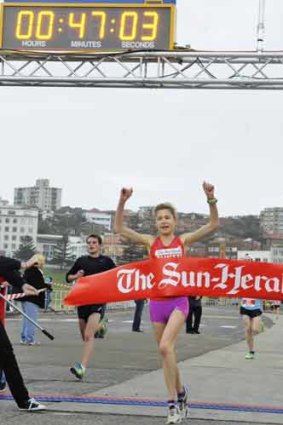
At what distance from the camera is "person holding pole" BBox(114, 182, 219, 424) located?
651 centimetres

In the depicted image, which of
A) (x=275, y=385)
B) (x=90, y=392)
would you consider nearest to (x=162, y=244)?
(x=90, y=392)

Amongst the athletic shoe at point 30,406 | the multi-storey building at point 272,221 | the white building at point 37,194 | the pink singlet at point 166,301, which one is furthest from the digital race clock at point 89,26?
the white building at point 37,194

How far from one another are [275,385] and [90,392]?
2.38 metres

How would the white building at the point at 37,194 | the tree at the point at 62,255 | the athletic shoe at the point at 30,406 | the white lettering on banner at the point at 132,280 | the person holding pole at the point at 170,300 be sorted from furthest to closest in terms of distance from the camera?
1. the white building at the point at 37,194
2. the tree at the point at 62,255
3. the white lettering on banner at the point at 132,280
4. the athletic shoe at the point at 30,406
5. the person holding pole at the point at 170,300

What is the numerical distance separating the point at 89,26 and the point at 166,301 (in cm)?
1118

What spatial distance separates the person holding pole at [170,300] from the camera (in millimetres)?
6508

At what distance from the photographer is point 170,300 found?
22.3 ft

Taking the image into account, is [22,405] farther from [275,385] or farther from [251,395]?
[275,385]

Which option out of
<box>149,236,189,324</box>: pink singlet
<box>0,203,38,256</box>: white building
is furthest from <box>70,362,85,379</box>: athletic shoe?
<box>0,203,38,256</box>: white building

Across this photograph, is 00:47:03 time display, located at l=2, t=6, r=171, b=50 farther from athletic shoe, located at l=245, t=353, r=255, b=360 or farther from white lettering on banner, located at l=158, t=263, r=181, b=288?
white lettering on banner, located at l=158, t=263, r=181, b=288

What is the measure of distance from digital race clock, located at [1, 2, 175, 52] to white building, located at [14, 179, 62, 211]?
4171 inches

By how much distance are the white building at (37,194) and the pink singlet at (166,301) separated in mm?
116103

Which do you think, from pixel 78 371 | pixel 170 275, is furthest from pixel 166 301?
pixel 78 371

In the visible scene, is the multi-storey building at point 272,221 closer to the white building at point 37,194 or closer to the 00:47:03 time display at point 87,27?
the 00:47:03 time display at point 87,27
